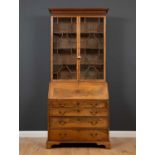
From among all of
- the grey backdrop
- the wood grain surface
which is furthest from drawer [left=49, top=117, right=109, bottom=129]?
the grey backdrop

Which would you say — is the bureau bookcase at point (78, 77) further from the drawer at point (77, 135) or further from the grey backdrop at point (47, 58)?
the grey backdrop at point (47, 58)

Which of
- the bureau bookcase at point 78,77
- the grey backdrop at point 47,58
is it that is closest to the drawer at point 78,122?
the bureau bookcase at point 78,77

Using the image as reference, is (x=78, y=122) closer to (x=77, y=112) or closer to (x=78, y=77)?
(x=77, y=112)

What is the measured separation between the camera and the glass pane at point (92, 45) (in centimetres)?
467

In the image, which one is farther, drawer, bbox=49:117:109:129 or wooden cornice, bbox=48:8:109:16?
wooden cornice, bbox=48:8:109:16

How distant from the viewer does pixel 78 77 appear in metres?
4.65

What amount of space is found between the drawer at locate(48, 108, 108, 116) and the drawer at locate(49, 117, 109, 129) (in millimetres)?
54

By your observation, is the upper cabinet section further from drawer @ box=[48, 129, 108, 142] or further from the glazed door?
drawer @ box=[48, 129, 108, 142]

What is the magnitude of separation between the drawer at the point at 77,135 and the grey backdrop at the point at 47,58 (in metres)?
0.70

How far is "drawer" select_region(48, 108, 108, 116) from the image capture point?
4465 millimetres

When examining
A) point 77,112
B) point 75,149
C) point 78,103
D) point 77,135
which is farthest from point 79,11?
point 75,149

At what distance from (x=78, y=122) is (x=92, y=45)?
3.58 ft

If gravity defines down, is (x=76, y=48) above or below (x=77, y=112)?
above

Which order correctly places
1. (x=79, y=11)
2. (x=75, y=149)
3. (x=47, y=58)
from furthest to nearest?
(x=47, y=58) < (x=79, y=11) < (x=75, y=149)
